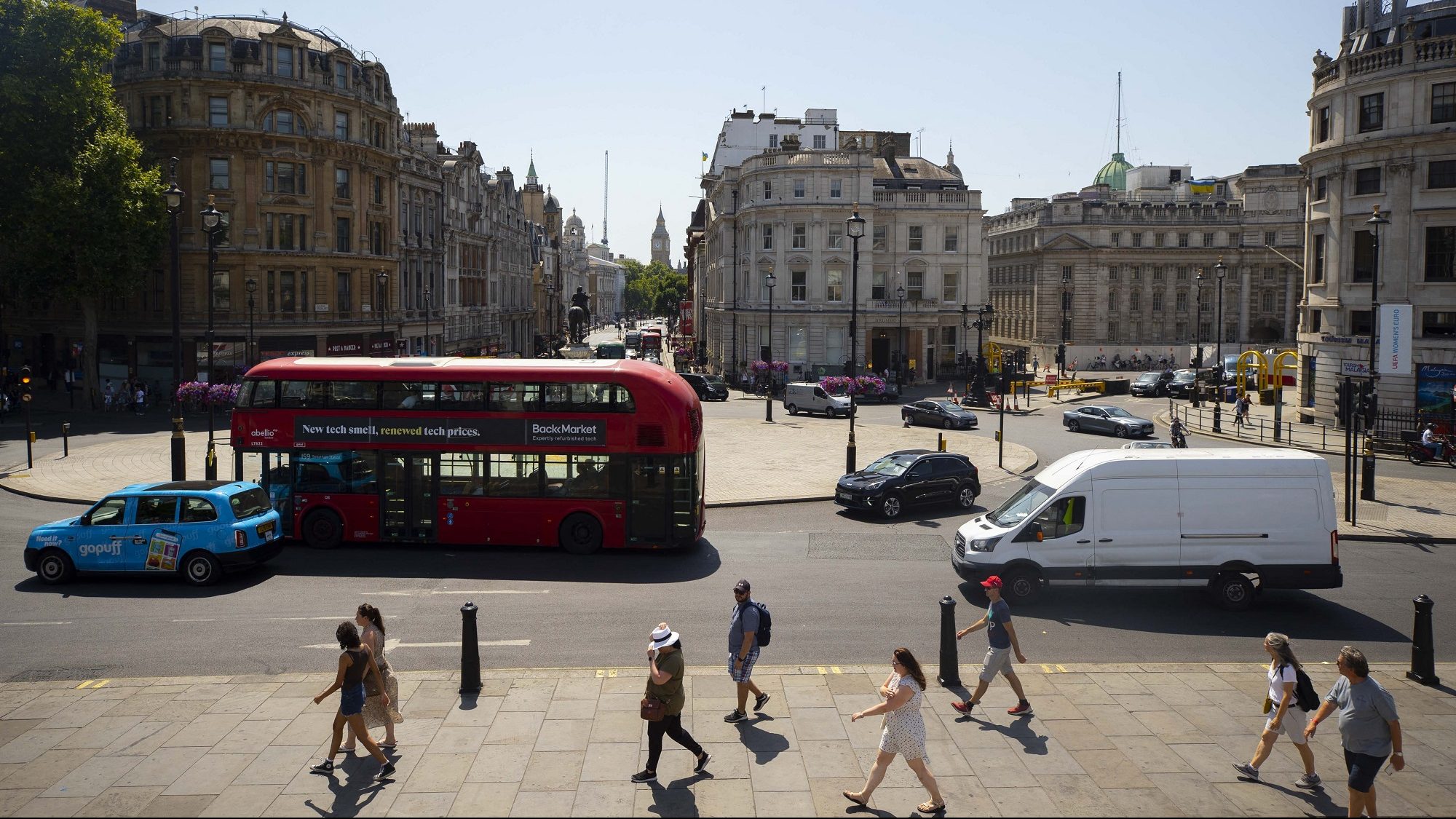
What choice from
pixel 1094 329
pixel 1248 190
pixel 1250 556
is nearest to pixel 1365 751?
pixel 1250 556

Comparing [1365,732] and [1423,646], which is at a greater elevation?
[1365,732]

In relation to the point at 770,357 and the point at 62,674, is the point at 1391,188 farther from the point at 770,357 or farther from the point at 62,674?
the point at 62,674

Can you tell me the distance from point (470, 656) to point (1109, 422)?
3664 cm

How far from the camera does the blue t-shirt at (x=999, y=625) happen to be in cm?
1217

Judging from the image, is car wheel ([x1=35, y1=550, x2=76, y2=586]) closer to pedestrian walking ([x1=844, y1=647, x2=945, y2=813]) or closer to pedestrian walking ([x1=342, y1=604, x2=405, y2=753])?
pedestrian walking ([x1=342, y1=604, x2=405, y2=753])

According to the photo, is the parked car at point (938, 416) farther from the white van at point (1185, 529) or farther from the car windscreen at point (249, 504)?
the car windscreen at point (249, 504)

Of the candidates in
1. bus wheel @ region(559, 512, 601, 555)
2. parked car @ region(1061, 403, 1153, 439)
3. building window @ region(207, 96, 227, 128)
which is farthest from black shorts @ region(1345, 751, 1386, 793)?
building window @ region(207, 96, 227, 128)

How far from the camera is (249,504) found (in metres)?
18.7

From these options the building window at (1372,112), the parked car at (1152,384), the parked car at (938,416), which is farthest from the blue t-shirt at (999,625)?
the parked car at (1152,384)

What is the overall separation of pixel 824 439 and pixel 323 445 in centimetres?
2320

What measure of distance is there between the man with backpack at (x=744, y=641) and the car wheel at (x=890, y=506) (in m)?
12.9

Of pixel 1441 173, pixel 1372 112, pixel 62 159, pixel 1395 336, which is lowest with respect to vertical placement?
pixel 1395 336

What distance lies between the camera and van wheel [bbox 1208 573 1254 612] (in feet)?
55.6

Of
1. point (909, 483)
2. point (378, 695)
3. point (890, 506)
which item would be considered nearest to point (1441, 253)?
point (909, 483)
